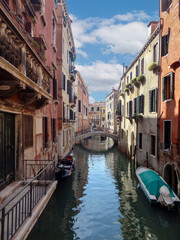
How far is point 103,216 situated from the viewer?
8.50 m

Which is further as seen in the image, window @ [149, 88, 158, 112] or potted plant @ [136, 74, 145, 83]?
potted plant @ [136, 74, 145, 83]

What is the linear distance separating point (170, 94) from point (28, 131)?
296 inches

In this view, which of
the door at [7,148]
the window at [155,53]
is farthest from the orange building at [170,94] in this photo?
the door at [7,148]

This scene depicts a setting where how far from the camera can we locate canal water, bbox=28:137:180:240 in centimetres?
705

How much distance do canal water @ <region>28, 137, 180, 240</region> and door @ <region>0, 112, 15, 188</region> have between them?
223 centimetres

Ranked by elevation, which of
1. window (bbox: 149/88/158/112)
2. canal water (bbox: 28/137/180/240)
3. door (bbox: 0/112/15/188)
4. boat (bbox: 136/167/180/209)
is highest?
window (bbox: 149/88/158/112)

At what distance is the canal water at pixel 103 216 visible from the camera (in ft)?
23.1

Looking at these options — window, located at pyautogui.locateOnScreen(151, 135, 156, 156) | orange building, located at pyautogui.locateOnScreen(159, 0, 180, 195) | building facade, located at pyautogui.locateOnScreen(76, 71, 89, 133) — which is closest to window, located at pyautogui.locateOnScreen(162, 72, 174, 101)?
orange building, located at pyautogui.locateOnScreen(159, 0, 180, 195)

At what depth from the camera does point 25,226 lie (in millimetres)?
4051

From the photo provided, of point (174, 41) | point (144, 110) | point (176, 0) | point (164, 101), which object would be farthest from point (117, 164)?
point (176, 0)

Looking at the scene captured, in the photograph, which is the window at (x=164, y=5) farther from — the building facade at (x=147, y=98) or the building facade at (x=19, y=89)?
the building facade at (x=19, y=89)

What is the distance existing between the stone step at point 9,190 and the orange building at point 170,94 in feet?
23.2

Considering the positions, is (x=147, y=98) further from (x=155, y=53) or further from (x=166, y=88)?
(x=166, y=88)

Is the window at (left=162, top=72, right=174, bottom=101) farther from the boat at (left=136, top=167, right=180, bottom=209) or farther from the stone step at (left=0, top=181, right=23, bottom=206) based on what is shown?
the stone step at (left=0, top=181, right=23, bottom=206)
